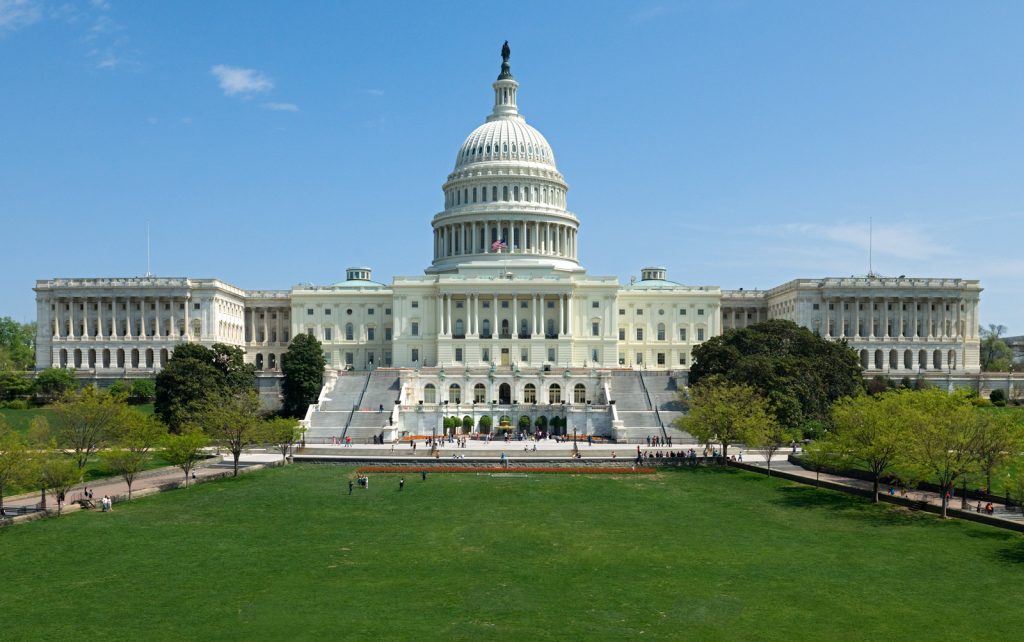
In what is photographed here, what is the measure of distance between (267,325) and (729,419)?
8190cm

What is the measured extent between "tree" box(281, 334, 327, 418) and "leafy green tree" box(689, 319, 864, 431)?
3717 cm

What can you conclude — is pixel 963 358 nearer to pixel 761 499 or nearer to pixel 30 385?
pixel 761 499

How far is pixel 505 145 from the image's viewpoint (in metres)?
125

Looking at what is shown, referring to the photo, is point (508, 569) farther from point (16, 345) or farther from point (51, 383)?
point (16, 345)

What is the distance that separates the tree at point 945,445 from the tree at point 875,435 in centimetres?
86

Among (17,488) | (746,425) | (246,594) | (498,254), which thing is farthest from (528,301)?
(246,594)

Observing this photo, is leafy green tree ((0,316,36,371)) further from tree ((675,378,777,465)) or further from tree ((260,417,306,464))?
tree ((675,378,777,465))

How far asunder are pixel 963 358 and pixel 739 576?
330ft

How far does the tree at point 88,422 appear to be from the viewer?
55.3m

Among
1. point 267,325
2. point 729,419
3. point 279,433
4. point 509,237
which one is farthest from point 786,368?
point 267,325

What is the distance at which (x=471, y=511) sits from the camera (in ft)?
147

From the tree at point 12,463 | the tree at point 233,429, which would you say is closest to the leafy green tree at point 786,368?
the tree at point 233,429

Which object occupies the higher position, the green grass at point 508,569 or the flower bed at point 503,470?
the flower bed at point 503,470

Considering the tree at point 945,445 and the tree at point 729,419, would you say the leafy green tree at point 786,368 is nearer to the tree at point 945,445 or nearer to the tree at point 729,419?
the tree at point 729,419
